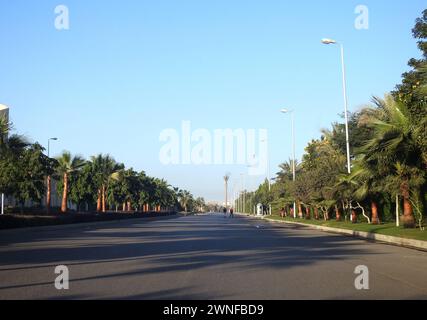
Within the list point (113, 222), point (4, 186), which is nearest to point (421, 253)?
point (4, 186)

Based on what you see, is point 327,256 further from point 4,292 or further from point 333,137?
point 333,137

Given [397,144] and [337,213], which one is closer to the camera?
[397,144]

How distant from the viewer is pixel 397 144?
88.5 feet

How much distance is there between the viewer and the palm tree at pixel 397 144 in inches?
1069

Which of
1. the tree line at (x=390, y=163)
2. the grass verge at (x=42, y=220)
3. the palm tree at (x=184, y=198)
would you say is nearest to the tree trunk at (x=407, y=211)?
the tree line at (x=390, y=163)

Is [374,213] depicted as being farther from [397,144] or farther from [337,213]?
[397,144]

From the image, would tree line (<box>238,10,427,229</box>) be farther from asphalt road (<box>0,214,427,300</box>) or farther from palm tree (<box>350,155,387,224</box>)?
asphalt road (<box>0,214,427,300</box>)

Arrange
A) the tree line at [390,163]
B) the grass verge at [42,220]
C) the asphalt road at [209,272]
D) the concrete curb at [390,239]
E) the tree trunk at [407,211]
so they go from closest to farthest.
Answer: the asphalt road at [209,272], the concrete curb at [390,239], the tree line at [390,163], the tree trunk at [407,211], the grass verge at [42,220]

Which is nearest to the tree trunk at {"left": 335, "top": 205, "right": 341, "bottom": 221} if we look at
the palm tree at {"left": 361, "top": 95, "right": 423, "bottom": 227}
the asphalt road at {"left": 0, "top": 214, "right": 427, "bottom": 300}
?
the palm tree at {"left": 361, "top": 95, "right": 423, "bottom": 227}

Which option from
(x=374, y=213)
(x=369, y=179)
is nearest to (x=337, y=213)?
(x=374, y=213)

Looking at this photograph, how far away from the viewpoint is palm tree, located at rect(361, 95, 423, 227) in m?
27.2

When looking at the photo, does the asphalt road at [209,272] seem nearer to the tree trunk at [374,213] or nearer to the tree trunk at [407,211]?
the tree trunk at [407,211]

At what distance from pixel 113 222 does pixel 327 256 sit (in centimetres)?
3522
